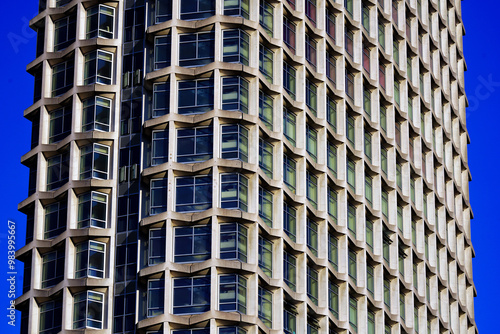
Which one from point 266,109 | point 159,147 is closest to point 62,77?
point 159,147

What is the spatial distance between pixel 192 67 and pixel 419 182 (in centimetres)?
3326

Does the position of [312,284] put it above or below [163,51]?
below

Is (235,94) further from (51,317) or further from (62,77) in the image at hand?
(51,317)

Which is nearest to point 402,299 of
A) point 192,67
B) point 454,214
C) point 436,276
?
point 436,276

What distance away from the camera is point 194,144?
12325 centimetres

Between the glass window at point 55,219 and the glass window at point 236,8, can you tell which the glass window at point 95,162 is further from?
the glass window at point 236,8

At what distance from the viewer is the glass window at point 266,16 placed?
12988 centimetres

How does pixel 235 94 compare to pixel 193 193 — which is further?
pixel 235 94

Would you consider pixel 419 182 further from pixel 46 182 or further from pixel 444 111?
pixel 46 182

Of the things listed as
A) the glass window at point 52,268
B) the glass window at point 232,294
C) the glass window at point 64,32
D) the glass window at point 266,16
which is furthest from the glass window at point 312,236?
the glass window at point 64,32

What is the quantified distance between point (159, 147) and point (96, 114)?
23.2ft

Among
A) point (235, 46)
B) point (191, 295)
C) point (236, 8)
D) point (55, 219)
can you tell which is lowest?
point (191, 295)

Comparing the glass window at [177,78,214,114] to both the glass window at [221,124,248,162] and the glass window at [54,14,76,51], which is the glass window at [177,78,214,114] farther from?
the glass window at [54,14,76,51]

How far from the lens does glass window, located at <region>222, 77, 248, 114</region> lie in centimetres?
12456
